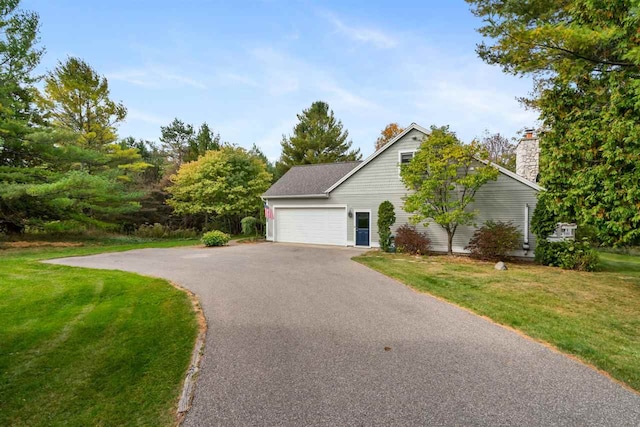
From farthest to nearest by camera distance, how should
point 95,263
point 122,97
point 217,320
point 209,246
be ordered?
point 122,97 → point 209,246 → point 95,263 → point 217,320

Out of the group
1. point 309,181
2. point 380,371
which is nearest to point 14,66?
point 309,181

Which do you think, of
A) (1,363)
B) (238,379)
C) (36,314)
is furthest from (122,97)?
(238,379)

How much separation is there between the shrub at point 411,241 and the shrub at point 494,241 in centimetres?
170

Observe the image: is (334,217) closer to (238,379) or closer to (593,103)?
(593,103)

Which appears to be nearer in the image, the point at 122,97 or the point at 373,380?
the point at 373,380

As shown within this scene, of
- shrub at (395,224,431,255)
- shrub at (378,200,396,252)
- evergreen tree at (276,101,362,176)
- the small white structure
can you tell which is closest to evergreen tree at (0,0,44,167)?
shrub at (378,200,396,252)

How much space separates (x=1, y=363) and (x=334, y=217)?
12863 millimetres

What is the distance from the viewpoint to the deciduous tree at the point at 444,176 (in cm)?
1097

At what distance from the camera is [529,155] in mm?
13352

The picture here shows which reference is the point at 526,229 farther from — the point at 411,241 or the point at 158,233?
the point at 158,233

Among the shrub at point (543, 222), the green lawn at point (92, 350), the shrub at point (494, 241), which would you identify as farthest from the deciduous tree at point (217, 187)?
the shrub at point (543, 222)

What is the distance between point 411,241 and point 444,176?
304 cm

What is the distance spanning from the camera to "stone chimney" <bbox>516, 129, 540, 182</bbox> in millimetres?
13156

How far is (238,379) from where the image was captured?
3.07m
